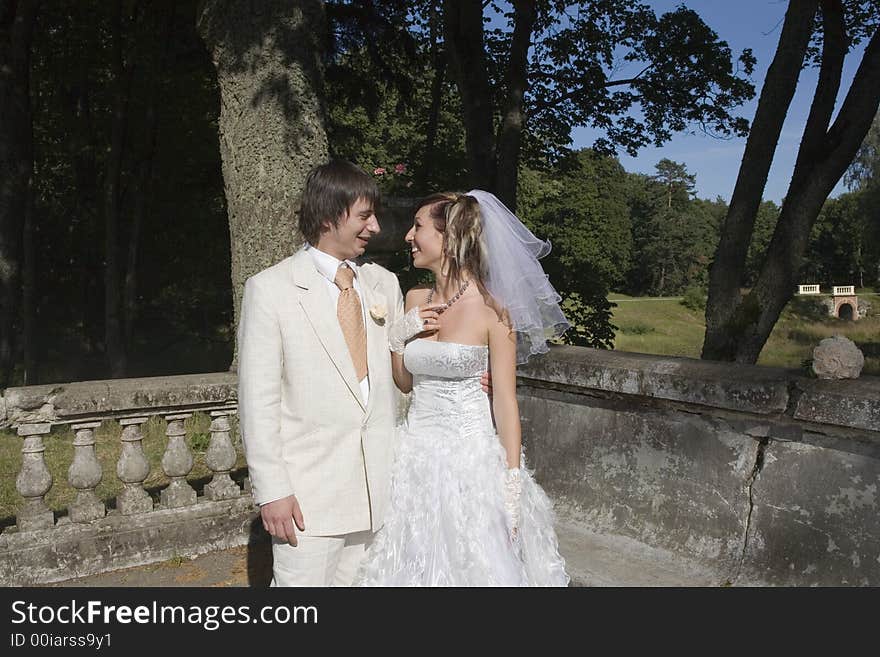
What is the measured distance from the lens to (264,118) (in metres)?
4.50

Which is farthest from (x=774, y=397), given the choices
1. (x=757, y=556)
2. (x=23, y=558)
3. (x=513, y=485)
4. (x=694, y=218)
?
(x=694, y=218)

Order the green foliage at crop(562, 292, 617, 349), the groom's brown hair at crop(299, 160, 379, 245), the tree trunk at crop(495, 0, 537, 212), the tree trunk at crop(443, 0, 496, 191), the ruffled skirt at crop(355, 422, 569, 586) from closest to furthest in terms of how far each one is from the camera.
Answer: the groom's brown hair at crop(299, 160, 379, 245), the ruffled skirt at crop(355, 422, 569, 586), the tree trunk at crop(443, 0, 496, 191), the tree trunk at crop(495, 0, 537, 212), the green foliage at crop(562, 292, 617, 349)

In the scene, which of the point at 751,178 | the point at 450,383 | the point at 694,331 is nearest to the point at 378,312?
the point at 450,383

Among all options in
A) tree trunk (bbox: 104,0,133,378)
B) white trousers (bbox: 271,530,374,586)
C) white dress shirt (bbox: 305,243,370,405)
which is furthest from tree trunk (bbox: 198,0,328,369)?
tree trunk (bbox: 104,0,133,378)

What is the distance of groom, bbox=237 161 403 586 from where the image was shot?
2535 millimetres

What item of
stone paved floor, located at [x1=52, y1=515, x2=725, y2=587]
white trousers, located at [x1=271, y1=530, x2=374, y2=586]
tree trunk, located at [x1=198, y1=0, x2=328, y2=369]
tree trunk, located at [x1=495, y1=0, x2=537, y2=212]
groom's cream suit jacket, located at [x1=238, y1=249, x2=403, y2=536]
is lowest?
stone paved floor, located at [x1=52, y1=515, x2=725, y2=587]

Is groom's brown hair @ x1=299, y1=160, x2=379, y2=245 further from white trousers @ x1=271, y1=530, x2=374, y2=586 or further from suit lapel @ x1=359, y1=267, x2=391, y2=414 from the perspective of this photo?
white trousers @ x1=271, y1=530, x2=374, y2=586

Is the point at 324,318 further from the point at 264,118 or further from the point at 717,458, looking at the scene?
the point at 264,118

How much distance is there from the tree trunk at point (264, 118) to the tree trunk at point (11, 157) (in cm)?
618

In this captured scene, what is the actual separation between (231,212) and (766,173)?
4.32m

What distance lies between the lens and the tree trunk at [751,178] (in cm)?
607

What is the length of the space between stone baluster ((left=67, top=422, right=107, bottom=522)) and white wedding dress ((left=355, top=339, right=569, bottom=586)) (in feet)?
5.82

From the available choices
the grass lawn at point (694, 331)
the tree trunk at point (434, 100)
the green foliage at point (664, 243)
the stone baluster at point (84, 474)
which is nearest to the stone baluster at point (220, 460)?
the stone baluster at point (84, 474)

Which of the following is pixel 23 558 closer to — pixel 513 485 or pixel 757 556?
pixel 513 485
